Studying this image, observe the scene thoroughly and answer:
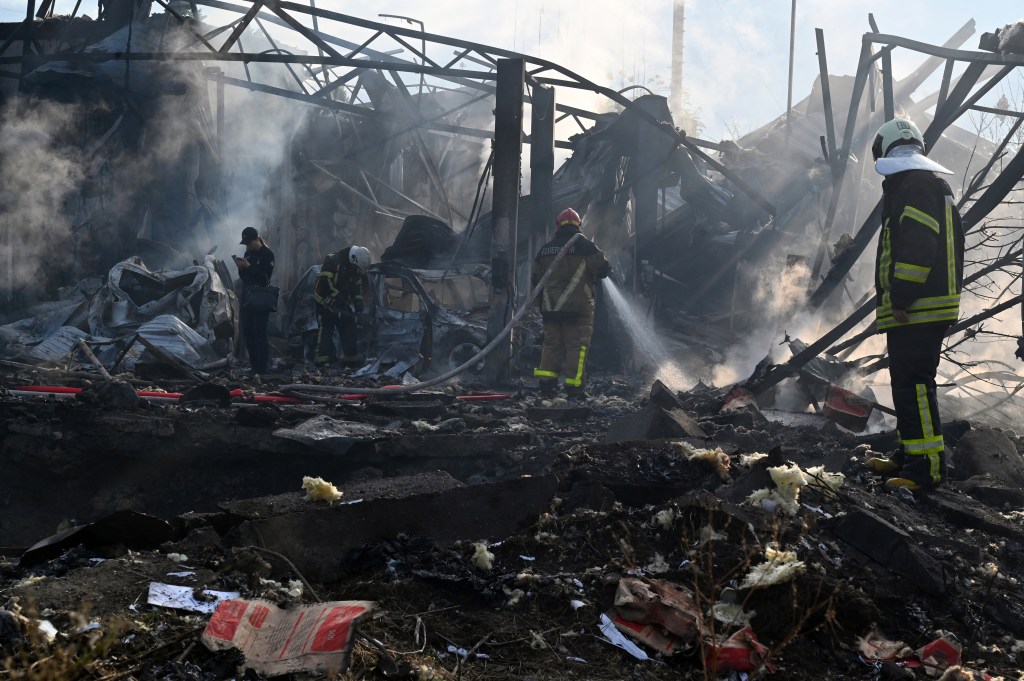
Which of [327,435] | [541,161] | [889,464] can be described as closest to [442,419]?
[327,435]

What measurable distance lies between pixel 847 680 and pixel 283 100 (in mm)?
16351

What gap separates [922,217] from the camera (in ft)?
16.6

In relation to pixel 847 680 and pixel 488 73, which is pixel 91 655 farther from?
pixel 488 73

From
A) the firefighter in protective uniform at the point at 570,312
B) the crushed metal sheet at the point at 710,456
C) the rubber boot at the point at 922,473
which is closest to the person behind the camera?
the crushed metal sheet at the point at 710,456

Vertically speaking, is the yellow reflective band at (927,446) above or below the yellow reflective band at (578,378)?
above

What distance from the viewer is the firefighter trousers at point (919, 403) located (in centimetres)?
501

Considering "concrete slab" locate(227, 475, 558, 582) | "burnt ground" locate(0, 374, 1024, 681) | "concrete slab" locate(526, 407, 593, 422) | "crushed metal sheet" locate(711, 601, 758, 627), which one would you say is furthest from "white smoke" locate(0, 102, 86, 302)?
"crushed metal sheet" locate(711, 601, 758, 627)

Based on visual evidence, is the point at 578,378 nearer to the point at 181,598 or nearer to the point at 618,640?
the point at 618,640

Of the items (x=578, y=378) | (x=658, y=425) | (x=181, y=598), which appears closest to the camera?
(x=181, y=598)

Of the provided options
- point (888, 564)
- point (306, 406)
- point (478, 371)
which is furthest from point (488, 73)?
point (888, 564)

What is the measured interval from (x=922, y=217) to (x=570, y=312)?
4.92m

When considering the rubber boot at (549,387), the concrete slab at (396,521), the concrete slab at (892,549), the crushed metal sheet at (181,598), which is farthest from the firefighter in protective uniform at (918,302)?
the rubber boot at (549,387)

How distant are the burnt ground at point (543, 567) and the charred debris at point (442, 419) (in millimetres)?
17

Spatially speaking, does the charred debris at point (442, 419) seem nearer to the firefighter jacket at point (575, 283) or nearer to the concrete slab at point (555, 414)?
the concrete slab at point (555, 414)
